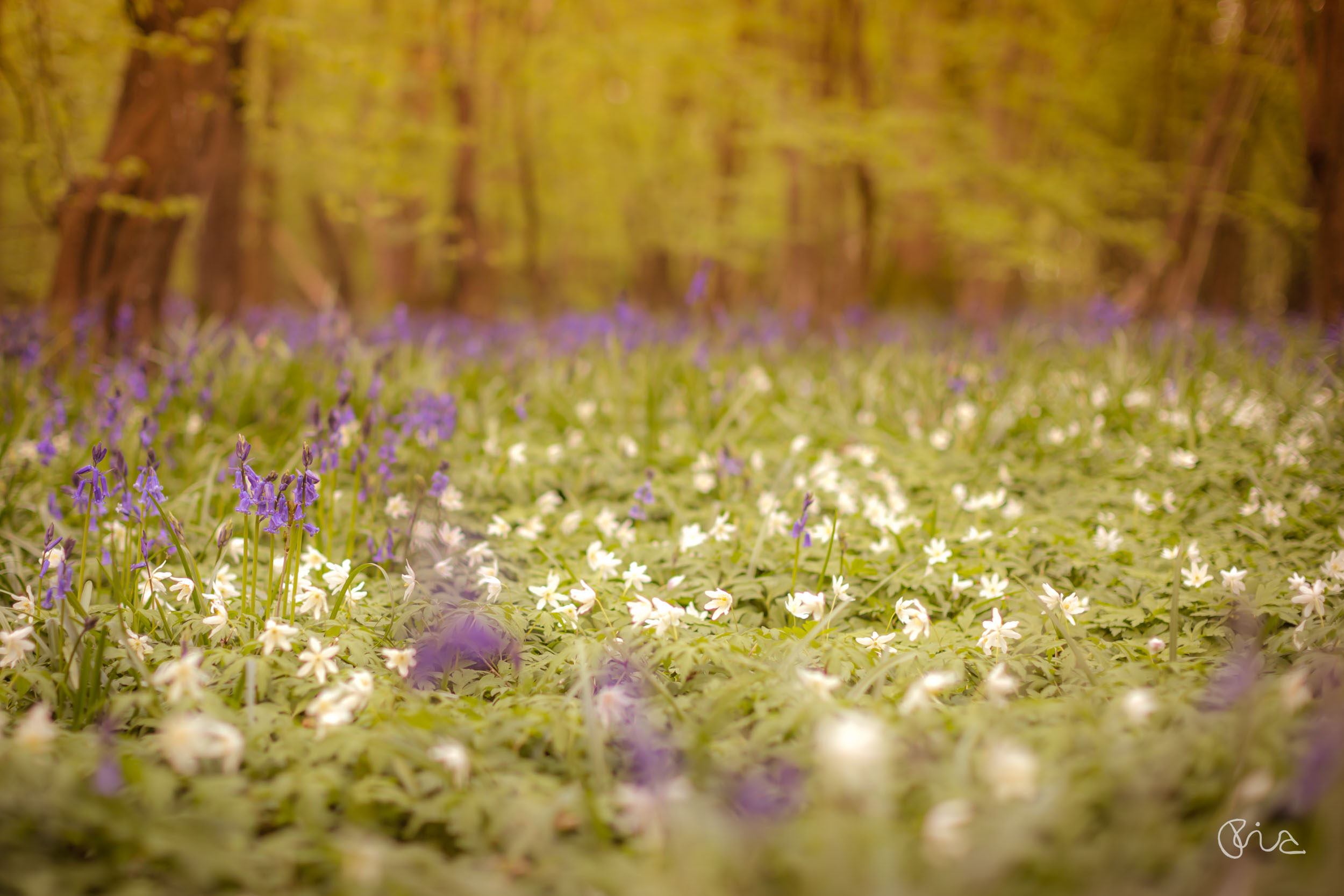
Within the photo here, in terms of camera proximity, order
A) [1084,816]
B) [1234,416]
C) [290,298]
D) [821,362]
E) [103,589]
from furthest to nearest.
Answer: [290,298] → [821,362] → [1234,416] → [103,589] → [1084,816]

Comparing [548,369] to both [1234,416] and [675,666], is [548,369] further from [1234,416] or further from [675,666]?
[1234,416]

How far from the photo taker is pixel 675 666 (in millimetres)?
2221

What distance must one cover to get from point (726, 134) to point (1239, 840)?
40.5 ft

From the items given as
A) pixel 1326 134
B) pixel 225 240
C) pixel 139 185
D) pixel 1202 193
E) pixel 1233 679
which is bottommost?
pixel 1233 679

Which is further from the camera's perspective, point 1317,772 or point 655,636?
point 655,636

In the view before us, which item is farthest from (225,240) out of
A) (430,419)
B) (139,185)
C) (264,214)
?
(430,419)

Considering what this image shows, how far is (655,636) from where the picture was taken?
92.1 inches

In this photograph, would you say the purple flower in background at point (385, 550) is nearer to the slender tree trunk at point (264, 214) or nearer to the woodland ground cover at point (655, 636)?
the woodland ground cover at point (655, 636)

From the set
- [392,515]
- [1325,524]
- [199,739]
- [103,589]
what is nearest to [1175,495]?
[1325,524]

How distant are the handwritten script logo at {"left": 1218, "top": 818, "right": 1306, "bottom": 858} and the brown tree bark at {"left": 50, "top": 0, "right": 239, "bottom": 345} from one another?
6.81 metres

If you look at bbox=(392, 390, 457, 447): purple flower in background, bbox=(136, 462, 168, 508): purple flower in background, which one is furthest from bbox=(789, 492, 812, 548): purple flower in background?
bbox=(136, 462, 168, 508): purple flower in background

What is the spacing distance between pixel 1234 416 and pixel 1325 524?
1363mm

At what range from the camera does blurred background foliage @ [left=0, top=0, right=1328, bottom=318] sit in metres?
6.48

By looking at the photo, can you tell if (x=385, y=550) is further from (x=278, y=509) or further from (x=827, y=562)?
(x=827, y=562)
